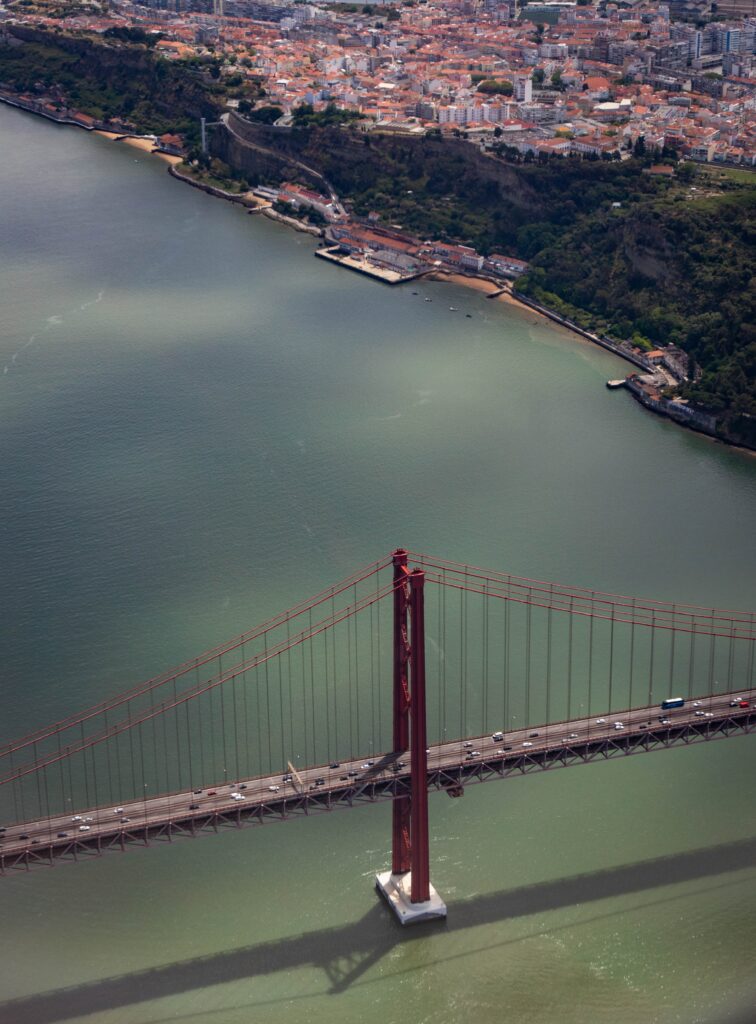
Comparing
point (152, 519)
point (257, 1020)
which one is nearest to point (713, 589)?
point (152, 519)

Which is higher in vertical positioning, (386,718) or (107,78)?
(107,78)

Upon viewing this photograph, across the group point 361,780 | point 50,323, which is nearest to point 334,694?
point 361,780

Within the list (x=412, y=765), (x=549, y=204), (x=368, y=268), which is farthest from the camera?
(x=549, y=204)

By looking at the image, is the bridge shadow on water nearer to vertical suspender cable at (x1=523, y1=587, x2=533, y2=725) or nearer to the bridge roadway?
the bridge roadway

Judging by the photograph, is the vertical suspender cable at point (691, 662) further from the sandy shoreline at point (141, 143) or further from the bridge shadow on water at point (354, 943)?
the sandy shoreline at point (141, 143)

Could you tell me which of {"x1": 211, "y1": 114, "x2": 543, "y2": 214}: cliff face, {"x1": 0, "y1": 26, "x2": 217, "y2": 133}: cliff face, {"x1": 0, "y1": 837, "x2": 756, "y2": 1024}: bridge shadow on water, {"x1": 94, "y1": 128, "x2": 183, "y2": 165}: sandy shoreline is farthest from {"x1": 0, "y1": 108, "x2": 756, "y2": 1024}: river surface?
{"x1": 0, "y1": 26, "x2": 217, "y2": 133}: cliff face

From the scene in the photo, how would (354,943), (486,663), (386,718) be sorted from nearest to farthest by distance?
(354,943), (386,718), (486,663)

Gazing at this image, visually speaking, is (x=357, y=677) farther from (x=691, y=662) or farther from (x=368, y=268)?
(x=368, y=268)
